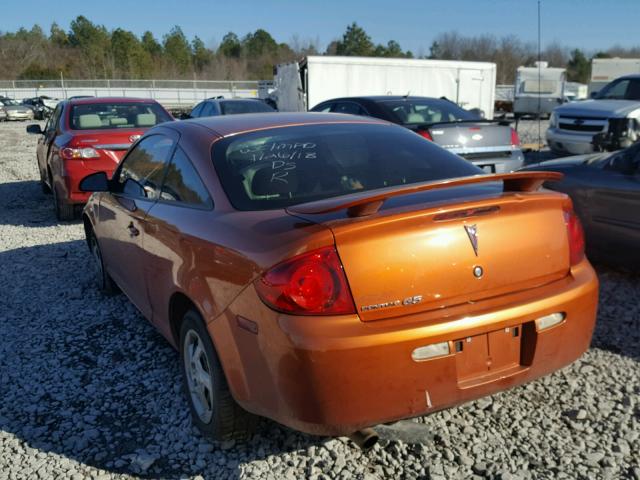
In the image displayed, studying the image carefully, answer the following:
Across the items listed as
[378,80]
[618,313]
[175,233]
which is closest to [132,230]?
[175,233]

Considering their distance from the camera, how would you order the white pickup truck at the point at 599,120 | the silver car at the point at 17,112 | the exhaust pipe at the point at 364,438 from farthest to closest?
the silver car at the point at 17,112, the white pickup truck at the point at 599,120, the exhaust pipe at the point at 364,438

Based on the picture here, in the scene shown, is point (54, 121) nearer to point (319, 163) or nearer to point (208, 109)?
point (208, 109)

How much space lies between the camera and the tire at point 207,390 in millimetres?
2742

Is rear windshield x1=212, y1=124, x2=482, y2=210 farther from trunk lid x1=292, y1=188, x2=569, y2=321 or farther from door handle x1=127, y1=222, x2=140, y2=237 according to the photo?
door handle x1=127, y1=222, x2=140, y2=237

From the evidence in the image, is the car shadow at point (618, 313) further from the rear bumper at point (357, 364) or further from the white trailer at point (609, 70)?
the white trailer at point (609, 70)

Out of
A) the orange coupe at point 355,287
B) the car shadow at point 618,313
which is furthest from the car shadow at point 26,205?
the car shadow at point 618,313

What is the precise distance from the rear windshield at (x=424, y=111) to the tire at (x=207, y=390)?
5933 millimetres

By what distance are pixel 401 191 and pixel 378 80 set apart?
65.2 ft

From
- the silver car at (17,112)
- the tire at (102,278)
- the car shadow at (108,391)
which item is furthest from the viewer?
the silver car at (17,112)

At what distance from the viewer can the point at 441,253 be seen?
7.66 ft

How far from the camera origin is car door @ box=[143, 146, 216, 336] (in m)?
2.90

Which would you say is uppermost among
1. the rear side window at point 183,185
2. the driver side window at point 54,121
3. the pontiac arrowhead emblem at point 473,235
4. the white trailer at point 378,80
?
the white trailer at point 378,80

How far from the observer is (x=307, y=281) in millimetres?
2246

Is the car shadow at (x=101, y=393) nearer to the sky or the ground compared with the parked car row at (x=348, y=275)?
nearer to the ground
